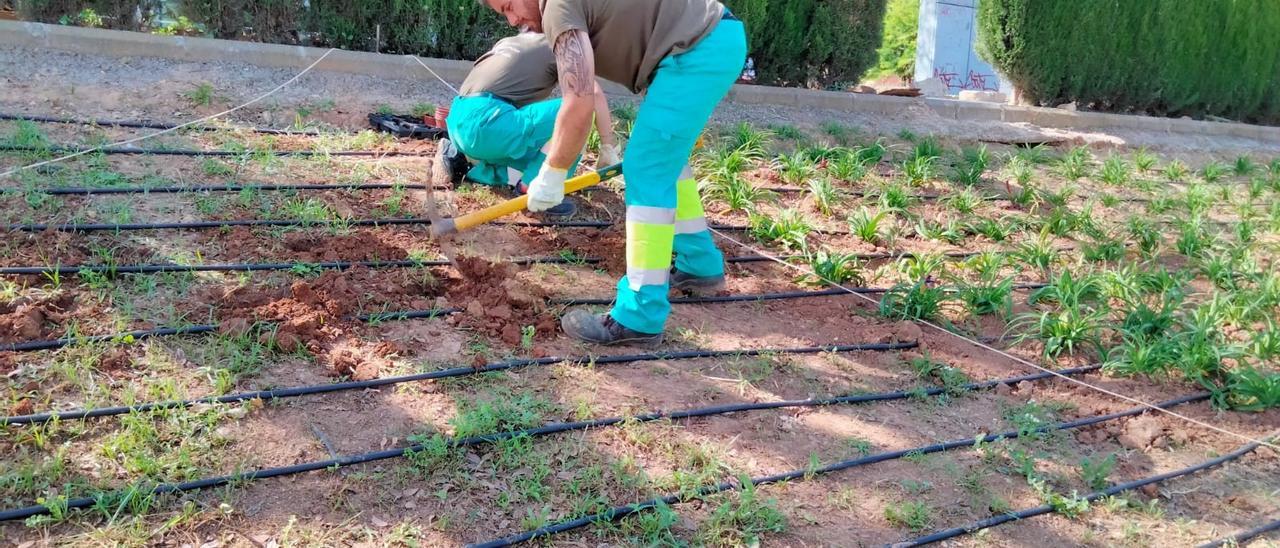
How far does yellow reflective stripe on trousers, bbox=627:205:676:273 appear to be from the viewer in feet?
11.2

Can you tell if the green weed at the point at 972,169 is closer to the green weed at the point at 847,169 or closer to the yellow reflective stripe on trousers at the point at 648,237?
the green weed at the point at 847,169

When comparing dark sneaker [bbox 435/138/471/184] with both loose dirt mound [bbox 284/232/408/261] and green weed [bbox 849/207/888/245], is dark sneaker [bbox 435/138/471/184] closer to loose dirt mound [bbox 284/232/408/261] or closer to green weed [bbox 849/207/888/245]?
loose dirt mound [bbox 284/232/408/261]

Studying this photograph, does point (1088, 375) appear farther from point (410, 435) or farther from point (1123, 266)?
point (410, 435)

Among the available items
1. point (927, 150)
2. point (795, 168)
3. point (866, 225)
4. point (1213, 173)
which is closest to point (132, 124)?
point (795, 168)

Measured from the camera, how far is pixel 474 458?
9.36 feet

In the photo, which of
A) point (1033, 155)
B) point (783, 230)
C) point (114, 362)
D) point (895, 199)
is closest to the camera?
point (114, 362)

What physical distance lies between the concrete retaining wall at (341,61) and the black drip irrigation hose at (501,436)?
3.76m

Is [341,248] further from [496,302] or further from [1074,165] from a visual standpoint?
[1074,165]

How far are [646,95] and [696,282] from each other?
97cm

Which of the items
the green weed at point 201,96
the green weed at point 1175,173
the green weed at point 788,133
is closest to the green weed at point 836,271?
the green weed at point 788,133

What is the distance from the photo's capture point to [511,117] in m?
4.53

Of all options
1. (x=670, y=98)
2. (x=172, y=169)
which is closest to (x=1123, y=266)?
(x=670, y=98)

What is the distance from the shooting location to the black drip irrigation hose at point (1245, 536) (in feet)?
9.63

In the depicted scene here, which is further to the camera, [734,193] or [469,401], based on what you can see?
[734,193]
